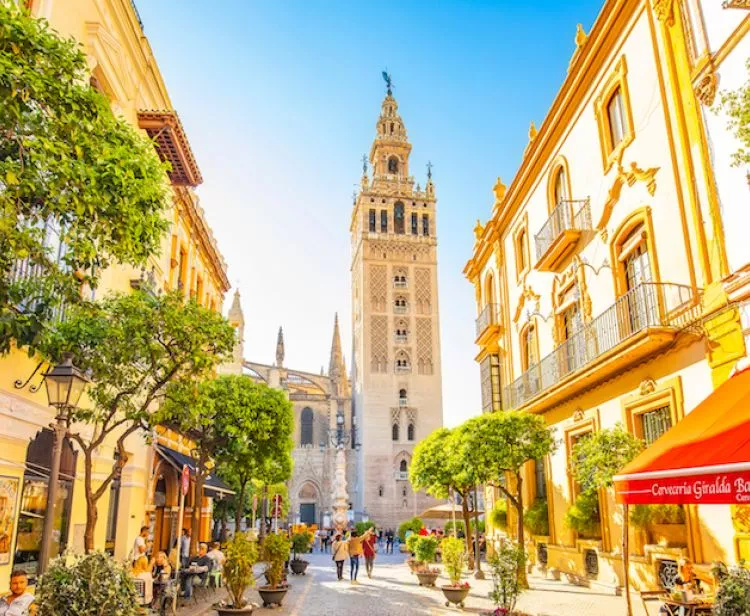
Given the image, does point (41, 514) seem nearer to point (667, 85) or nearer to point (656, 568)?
point (656, 568)

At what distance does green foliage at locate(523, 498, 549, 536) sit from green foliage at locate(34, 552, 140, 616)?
13.6m

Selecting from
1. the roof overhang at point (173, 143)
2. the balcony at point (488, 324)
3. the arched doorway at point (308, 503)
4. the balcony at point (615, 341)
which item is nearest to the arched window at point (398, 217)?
the arched doorway at point (308, 503)

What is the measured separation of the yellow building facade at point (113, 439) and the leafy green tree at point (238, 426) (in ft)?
3.13

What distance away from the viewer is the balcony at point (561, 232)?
1579 cm

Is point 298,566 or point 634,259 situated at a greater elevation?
point 634,259

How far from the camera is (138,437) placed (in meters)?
15.6

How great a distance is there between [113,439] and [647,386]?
10531 millimetres

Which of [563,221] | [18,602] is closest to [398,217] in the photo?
[563,221]

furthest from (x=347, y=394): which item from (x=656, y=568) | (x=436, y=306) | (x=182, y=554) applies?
(x=656, y=568)

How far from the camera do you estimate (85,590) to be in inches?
248

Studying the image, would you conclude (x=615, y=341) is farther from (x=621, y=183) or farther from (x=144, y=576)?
(x=144, y=576)

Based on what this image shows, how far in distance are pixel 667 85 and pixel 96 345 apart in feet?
34.4

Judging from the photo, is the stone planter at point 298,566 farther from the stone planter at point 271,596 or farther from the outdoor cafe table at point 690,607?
the outdoor cafe table at point 690,607

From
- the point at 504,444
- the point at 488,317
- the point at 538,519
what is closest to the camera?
the point at 504,444
